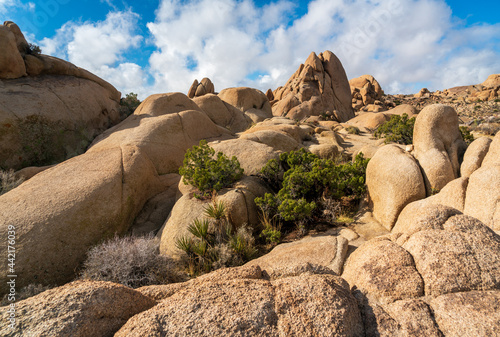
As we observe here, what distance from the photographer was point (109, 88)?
1641cm

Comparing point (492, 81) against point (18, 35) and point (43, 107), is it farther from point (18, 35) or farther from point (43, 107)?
point (18, 35)


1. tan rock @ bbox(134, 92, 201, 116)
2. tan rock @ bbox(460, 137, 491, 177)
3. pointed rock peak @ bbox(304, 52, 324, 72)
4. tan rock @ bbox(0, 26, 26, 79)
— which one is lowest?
tan rock @ bbox(460, 137, 491, 177)

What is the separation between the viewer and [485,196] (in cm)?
487

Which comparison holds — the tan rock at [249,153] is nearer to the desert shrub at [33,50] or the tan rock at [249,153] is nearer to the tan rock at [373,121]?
the desert shrub at [33,50]

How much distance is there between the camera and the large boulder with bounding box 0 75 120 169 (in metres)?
10.4

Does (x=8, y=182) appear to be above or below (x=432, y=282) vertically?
above

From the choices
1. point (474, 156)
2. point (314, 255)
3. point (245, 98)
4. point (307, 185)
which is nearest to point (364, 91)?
point (245, 98)

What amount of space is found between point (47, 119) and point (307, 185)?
465 inches

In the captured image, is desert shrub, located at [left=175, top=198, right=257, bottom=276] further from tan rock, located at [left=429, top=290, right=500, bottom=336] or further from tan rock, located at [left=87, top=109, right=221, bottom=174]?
tan rock, located at [left=87, top=109, right=221, bottom=174]

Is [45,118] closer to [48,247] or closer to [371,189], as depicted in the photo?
[48,247]

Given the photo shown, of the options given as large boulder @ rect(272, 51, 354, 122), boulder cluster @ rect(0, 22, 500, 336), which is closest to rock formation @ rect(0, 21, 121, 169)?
boulder cluster @ rect(0, 22, 500, 336)

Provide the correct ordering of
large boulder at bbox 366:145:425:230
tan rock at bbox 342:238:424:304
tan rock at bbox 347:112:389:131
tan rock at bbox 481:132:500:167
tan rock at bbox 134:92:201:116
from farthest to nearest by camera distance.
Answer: tan rock at bbox 347:112:389:131 → tan rock at bbox 134:92:201:116 → large boulder at bbox 366:145:425:230 → tan rock at bbox 481:132:500:167 → tan rock at bbox 342:238:424:304

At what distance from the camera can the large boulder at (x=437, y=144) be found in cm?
659

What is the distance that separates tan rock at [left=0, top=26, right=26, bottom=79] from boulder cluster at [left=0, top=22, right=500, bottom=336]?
6 cm
